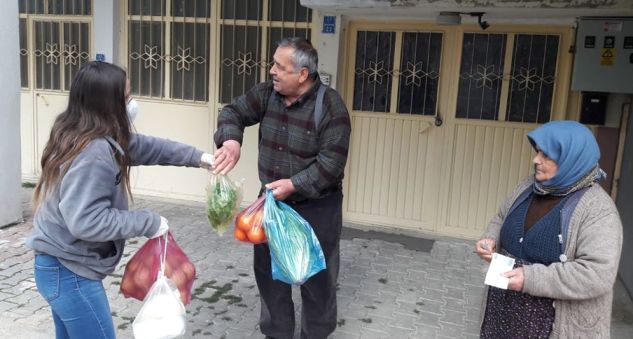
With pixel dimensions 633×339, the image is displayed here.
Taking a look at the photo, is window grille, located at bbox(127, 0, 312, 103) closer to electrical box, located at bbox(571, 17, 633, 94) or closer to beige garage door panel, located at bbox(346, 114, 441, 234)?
beige garage door panel, located at bbox(346, 114, 441, 234)

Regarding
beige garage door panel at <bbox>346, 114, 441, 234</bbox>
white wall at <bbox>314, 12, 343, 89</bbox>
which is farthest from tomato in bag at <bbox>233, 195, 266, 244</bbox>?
beige garage door panel at <bbox>346, 114, 441, 234</bbox>

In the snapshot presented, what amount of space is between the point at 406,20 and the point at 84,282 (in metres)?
4.16

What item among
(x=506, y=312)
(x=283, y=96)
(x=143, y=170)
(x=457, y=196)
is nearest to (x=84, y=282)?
(x=283, y=96)

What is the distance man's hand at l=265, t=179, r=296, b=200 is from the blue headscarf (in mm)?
1211

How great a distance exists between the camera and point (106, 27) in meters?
6.38

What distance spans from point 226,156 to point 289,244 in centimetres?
55

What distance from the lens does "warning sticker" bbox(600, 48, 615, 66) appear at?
15.5 feet

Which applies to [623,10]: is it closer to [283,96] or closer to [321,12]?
[321,12]

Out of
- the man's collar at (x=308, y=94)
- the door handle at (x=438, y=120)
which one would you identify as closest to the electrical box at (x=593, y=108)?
the door handle at (x=438, y=120)

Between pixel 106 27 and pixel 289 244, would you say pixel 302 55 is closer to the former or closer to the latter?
pixel 289 244

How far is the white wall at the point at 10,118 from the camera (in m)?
5.18

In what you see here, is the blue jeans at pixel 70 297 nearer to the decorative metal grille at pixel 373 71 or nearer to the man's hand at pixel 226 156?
the man's hand at pixel 226 156

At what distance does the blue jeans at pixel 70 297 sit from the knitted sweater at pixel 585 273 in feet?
5.46

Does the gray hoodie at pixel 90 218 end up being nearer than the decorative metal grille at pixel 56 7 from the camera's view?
Yes
